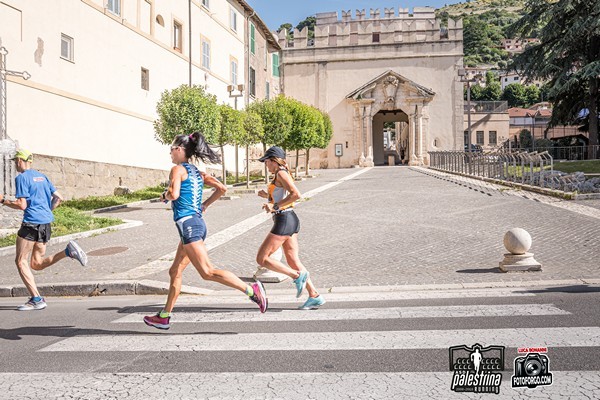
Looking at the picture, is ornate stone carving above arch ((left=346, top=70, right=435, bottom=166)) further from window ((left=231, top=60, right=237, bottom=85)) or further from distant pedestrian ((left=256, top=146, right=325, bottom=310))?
distant pedestrian ((left=256, top=146, right=325, bottom=310))

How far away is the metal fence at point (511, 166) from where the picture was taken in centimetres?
1981

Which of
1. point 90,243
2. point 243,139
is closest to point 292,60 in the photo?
point 243,139

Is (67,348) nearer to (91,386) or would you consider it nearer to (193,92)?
(91,386)

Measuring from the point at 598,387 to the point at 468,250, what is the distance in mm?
6272

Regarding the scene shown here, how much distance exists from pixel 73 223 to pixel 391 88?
142 feet

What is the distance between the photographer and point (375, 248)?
10188mm

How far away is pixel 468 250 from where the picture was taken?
31.9 feet

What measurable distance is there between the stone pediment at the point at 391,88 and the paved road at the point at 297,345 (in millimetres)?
48121

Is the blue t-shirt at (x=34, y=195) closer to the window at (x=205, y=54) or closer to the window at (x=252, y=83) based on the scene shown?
the window at (x=205, y=54)

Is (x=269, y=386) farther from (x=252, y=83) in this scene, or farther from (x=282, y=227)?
(x=252, y=83)

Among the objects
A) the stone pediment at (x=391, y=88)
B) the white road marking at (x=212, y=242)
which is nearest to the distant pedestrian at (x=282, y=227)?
the white road marking at (x=212, y=242)

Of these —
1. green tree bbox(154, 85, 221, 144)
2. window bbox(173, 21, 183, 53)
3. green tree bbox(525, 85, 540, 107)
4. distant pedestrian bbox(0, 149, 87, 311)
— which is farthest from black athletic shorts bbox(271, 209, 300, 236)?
green tree bbox(525, 85, 540, 107)

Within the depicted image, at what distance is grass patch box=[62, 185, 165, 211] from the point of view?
18.4 metres

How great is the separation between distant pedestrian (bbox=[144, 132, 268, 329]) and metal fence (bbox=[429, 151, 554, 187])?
16.5 m
